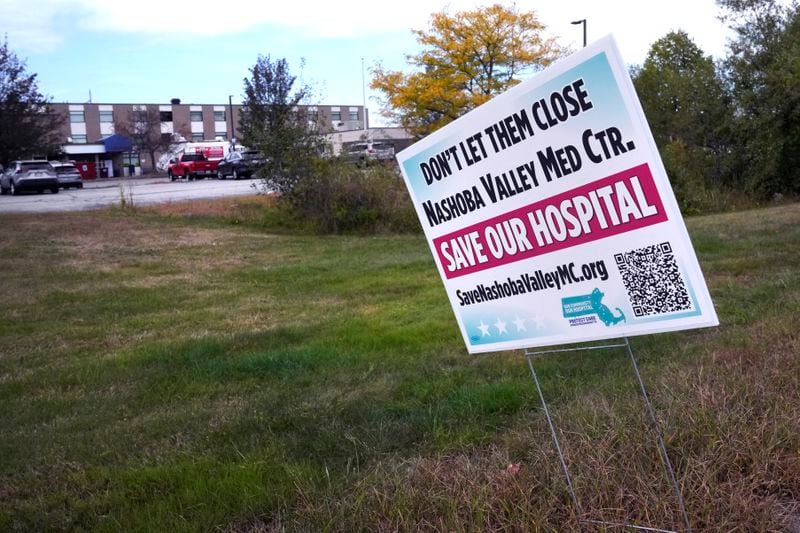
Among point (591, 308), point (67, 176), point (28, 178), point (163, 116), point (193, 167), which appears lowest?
point (591, 308)

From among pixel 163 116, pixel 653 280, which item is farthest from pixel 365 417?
pixel 163 116

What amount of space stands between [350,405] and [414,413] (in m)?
0.47

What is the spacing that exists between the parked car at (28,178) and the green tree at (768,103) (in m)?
30.2

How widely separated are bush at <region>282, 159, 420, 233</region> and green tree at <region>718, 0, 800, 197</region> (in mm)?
12094

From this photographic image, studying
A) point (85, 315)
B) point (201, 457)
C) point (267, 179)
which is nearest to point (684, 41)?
point (267, 179)

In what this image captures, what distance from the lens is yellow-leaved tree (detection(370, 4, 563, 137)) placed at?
124ft

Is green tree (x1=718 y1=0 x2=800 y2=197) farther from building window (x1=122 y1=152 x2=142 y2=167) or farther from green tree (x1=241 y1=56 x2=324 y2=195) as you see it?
building window (x1=122 y1=152 x2=142 y2=167)

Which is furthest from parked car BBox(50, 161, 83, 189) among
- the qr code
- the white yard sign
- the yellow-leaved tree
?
the qr code

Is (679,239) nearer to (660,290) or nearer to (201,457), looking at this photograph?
(660,290)

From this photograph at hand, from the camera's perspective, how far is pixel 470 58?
37.9m

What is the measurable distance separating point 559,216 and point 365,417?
2429mm

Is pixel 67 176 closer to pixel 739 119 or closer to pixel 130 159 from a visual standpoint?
pixel 739 119

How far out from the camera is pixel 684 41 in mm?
51781

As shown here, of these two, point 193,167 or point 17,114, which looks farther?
point 193,167
